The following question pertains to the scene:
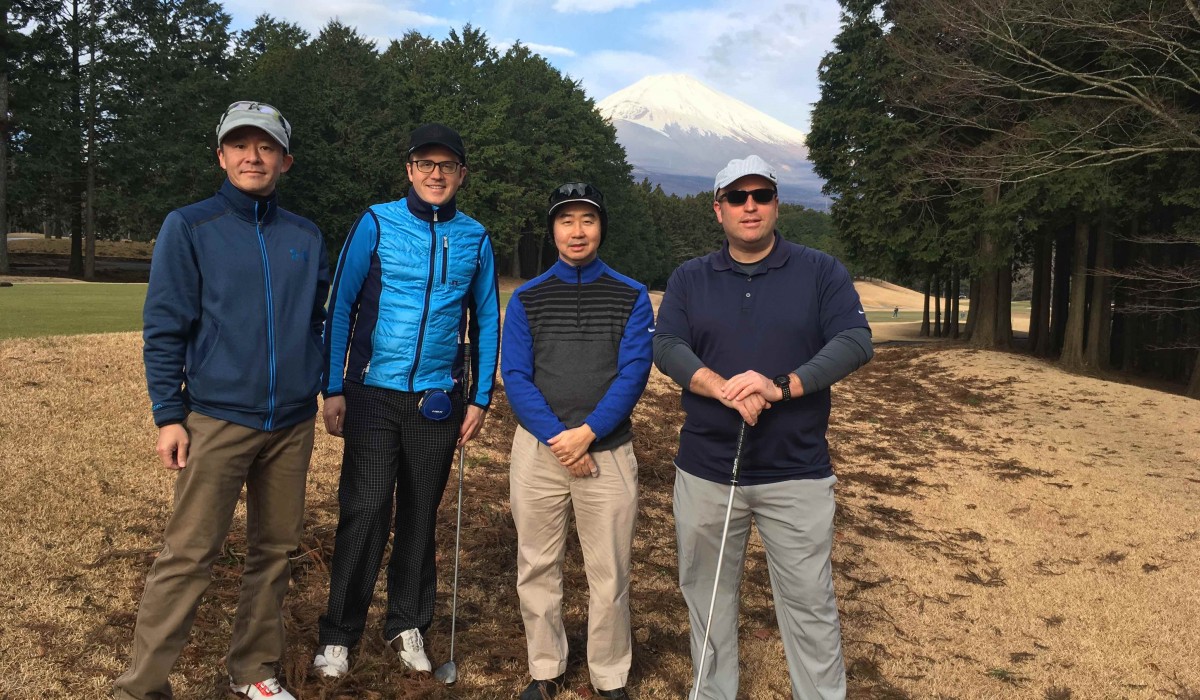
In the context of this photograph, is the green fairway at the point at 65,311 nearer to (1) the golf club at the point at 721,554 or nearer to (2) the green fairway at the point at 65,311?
(2) the green fairway at the point at 65,311

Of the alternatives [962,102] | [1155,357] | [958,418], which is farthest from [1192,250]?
[958,418]

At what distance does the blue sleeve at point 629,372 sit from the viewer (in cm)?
333

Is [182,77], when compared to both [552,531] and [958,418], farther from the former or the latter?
[552,531]

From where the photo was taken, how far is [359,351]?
3.52 metres

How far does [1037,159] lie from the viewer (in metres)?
15.0

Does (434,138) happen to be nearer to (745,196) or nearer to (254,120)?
(254,120)

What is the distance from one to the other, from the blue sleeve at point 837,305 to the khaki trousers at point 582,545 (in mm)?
1045

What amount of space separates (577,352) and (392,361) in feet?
2.75

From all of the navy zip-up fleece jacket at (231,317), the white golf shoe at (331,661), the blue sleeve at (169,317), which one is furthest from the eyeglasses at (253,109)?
the white golf shoe at (331,661)

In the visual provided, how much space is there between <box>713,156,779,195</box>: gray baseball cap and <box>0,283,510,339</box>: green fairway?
407 inches

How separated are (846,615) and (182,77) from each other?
43010mm

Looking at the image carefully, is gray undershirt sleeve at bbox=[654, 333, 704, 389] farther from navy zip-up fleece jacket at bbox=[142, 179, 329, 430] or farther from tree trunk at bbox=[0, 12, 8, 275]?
tree trunk at bbox=[0, 12, 8, 275]

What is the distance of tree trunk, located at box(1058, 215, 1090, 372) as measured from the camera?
67.3 ft

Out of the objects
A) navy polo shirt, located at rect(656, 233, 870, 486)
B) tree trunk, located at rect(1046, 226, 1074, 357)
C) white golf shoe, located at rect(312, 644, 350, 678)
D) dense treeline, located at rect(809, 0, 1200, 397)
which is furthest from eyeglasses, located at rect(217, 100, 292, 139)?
tree trunk, located at rect(1046, 226, 1074, 357)
